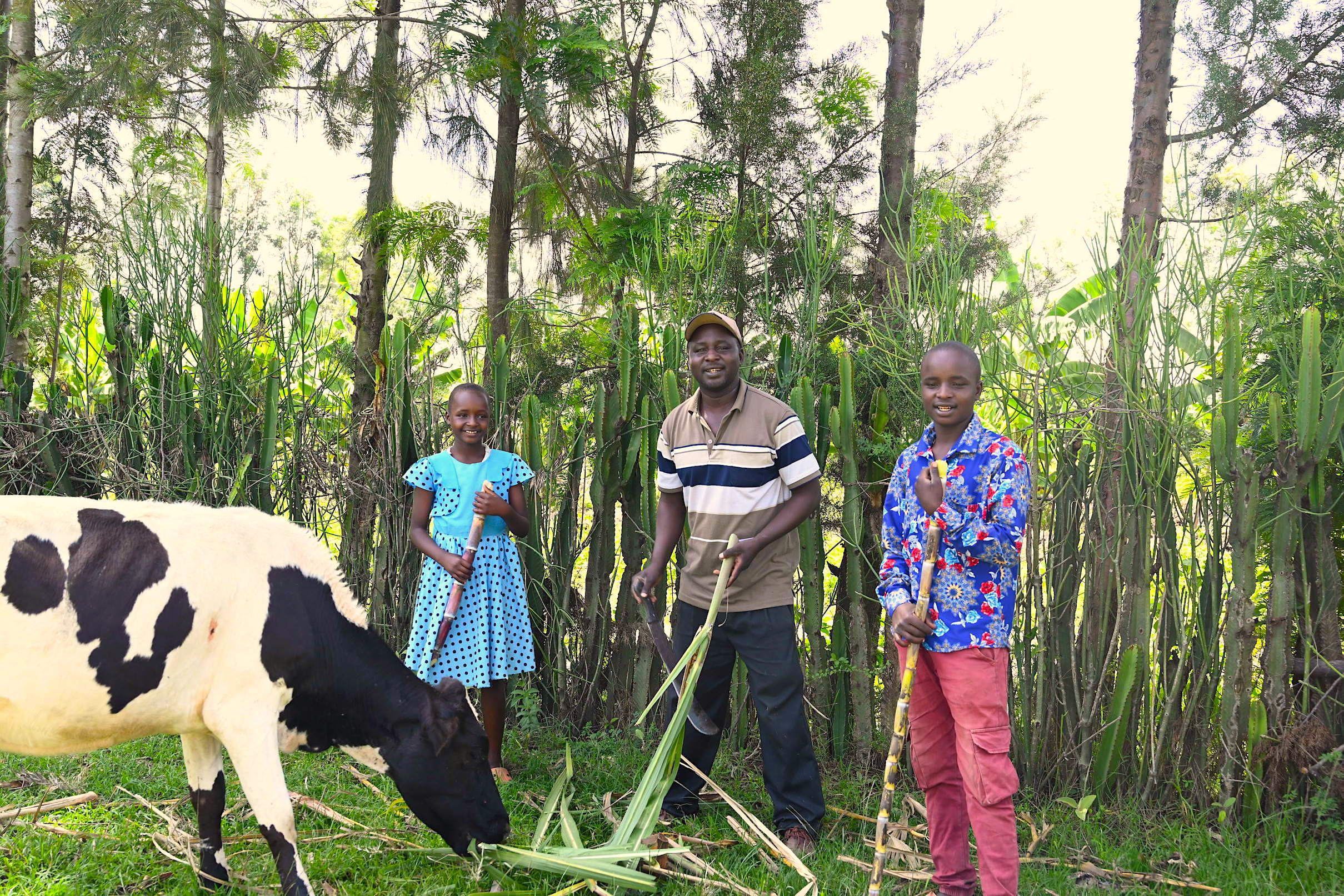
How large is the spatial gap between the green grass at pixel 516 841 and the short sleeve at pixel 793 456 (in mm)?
1310

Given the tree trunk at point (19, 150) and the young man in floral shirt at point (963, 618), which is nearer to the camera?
the young man in floral shirt at point (963, 618)

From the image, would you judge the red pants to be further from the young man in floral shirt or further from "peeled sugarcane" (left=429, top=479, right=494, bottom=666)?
"peeled sugarcane" (left=429, top=479, right=494, bottom=666)

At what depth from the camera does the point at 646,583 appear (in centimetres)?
332

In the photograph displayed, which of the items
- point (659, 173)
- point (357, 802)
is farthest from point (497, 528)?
point (659, 173)

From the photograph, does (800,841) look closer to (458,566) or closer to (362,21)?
(458,566)

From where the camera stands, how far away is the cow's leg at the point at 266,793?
2545 millimetres

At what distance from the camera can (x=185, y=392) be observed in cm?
488

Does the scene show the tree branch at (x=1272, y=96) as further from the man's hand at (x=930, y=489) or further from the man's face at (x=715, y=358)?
the man's hand at (x=930, y=489)

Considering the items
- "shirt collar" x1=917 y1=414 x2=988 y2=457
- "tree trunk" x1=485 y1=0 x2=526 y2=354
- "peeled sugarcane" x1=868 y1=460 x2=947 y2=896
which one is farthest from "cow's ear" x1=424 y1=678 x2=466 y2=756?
"tree trunk" x1=485 y1=0 x2=526 y2=354

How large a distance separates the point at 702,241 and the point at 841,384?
41.5 inches

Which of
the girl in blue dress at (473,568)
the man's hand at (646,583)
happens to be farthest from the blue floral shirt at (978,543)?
the girl in blue dress at (473,568)

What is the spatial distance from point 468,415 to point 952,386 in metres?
2.02

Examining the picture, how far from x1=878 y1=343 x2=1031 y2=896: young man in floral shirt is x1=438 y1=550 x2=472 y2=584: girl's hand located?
5.55 ft

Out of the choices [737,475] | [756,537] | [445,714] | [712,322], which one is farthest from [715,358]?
[445,714]
